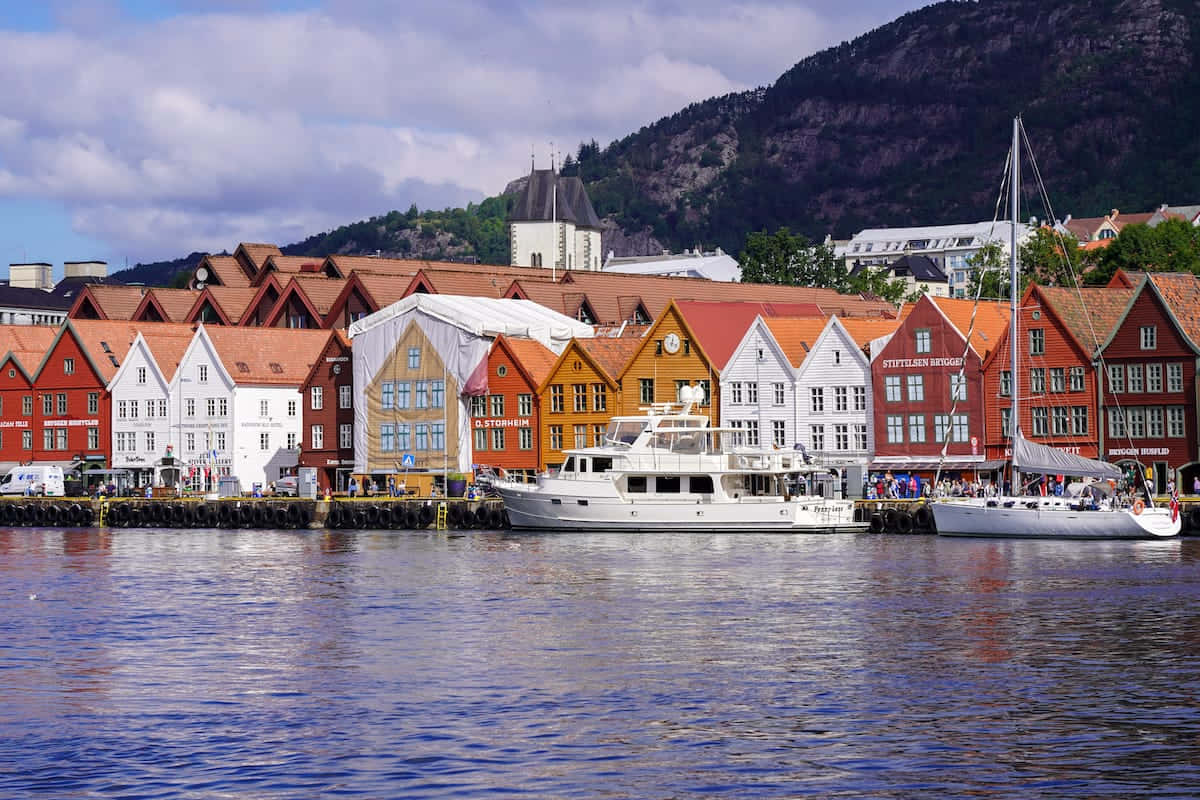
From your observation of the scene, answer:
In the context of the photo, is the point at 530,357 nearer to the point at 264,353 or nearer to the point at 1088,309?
the point at 264,353

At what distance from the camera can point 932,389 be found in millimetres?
114812

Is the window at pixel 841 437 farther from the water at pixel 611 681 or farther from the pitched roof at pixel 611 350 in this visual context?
A: the water at pixel 611 681

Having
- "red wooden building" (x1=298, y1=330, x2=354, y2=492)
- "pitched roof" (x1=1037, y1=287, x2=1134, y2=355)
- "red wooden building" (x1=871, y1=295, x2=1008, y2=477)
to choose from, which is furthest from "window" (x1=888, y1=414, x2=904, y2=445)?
"red wooden building" (x1=298, y1=330, x2=354, y2=492)

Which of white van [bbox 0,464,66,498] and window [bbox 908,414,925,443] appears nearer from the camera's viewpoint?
window [bbox 908,414,925,443]

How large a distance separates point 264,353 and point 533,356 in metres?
26.7

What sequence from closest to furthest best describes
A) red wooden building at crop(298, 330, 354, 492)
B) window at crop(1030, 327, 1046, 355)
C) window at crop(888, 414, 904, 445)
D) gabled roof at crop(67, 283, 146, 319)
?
window at crop(1030, 327, 1046, 355)
window at crop(888, 414, 904, 445)
red wooden building at crop(298, 330, 354, 492)
gabled roof at crop(67, 283, 146, 319)

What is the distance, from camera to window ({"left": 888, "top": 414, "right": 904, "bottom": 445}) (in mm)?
116188

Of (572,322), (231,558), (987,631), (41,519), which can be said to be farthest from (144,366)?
(987,631)

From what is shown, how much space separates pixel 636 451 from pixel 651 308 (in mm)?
56501

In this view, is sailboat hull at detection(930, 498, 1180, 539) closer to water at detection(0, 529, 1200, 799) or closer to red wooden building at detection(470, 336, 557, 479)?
water at detection(0, 529, 1200, 799)

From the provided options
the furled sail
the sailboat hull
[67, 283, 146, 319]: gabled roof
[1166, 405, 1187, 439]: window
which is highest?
[67, 283, 146, 319]: gabled roof

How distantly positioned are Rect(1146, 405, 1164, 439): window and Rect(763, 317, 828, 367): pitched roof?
23.5 m

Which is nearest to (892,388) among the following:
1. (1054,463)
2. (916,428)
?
(916,428)

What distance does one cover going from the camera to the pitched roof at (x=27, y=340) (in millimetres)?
154875
